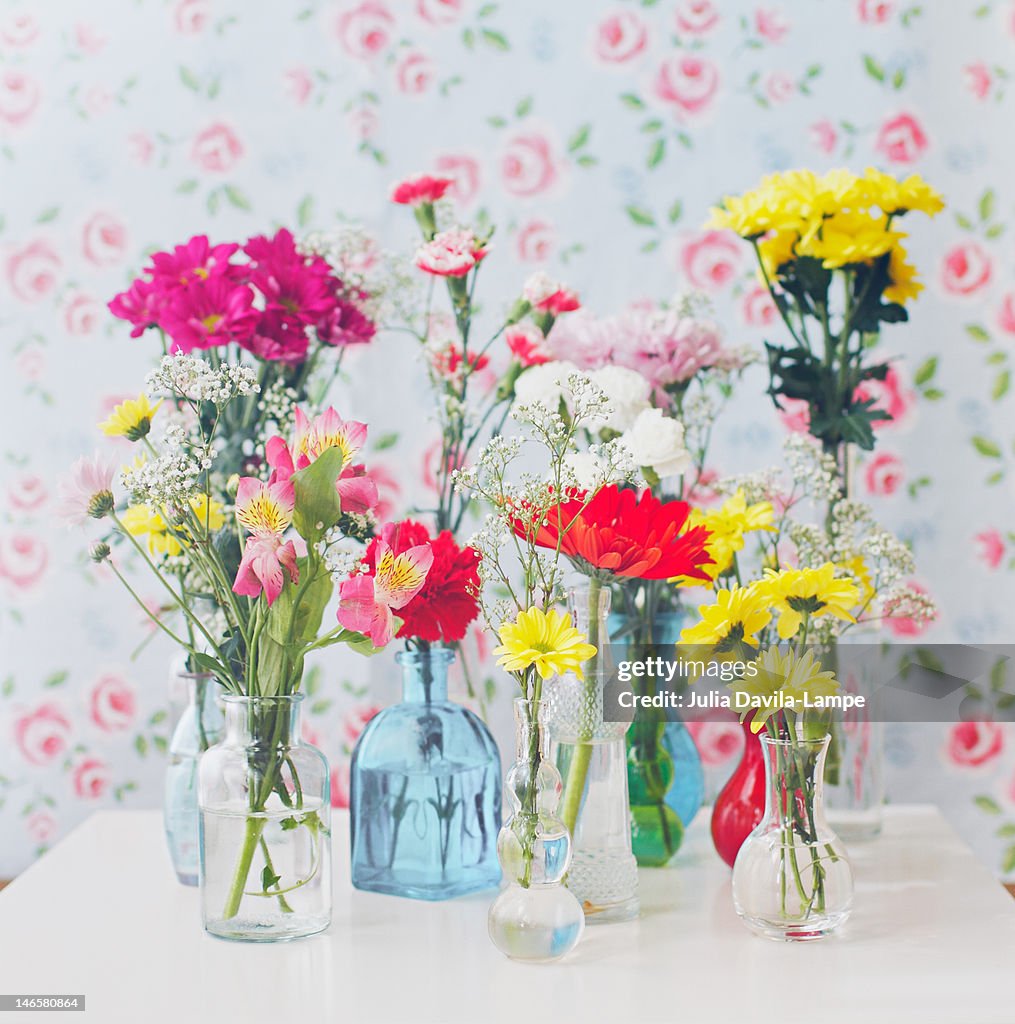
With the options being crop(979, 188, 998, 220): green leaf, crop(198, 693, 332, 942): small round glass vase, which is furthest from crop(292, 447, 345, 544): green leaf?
crop(979, 188, 998, 220): green leaf

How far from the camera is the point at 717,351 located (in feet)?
3.70

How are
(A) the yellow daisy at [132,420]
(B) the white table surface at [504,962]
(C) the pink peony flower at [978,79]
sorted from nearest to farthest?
1. (B) the white table surface at [504,962]
2. (A) the yellow daisy at [132,420]
3. (C) the pink peony flower at [978,79]

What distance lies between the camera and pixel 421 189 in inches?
43.6

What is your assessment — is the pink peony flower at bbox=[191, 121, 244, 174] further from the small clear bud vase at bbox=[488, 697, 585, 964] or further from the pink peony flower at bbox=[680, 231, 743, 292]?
the small clear bud vase at bbox=[488, 697, 585, 964]

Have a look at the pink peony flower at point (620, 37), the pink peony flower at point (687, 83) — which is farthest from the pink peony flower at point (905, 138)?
the pink peony flower at point (620, 37)

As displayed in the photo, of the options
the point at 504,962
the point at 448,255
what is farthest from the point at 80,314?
the point at 504,962

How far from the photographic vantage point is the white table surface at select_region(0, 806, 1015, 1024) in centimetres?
80

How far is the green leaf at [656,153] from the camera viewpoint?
159cm

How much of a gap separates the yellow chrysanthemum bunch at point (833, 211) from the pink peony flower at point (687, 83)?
1.61 ft

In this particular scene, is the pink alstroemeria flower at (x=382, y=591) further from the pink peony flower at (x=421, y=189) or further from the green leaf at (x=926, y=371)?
the green leaf at (x=926, y=371)

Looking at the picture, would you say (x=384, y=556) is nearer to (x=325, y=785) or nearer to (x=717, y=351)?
(x=325, y=785)

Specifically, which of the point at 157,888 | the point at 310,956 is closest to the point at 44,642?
the point at 157,888

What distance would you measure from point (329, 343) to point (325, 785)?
1.36ft

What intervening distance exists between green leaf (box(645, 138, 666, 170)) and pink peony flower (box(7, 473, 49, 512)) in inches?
36.8
